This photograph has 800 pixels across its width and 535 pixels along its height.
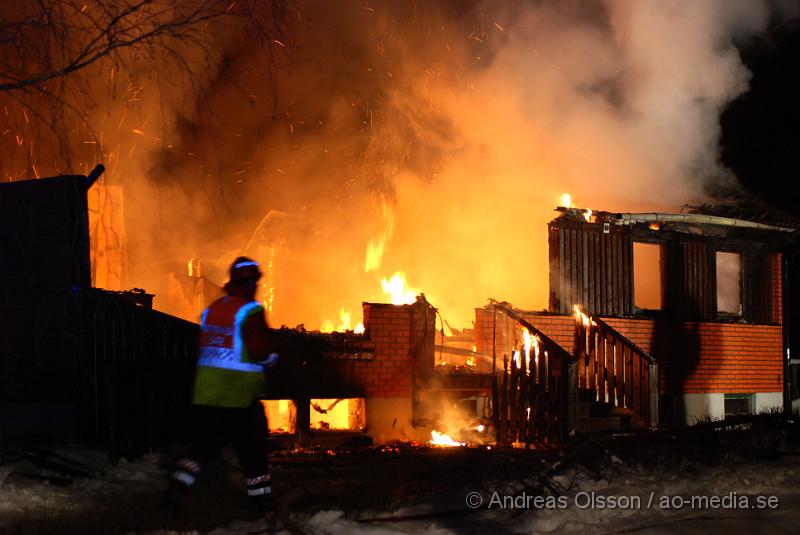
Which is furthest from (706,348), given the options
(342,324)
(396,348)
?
(396,348)

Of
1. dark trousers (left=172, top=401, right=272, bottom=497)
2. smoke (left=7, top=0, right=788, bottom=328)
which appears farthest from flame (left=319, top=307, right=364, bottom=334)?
dark trousers (left=172, top=401, right=272, bottom=497)

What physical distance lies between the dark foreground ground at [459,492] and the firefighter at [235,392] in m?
0.32

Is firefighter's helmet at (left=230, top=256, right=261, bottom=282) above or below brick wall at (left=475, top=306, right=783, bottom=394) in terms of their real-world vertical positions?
above

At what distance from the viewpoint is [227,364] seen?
520 cm

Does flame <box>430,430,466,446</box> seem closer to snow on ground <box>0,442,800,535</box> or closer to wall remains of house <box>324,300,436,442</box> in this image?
wall remains of house <box>324,300,436,442</box>

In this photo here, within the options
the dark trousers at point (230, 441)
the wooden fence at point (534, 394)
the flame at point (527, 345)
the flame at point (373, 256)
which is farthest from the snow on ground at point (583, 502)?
the flame at point (373, 256)

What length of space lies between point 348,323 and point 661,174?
24.6 feet

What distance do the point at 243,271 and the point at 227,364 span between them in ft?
2.21

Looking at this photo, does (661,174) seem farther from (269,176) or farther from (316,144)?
(269,176)

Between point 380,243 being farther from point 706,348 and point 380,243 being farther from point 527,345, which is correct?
point 527,345

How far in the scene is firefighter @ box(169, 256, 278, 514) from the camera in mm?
5109

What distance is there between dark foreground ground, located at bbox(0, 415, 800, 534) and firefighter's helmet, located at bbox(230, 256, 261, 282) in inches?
61.8

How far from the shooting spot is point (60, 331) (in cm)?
853

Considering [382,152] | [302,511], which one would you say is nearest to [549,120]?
[382,152]
